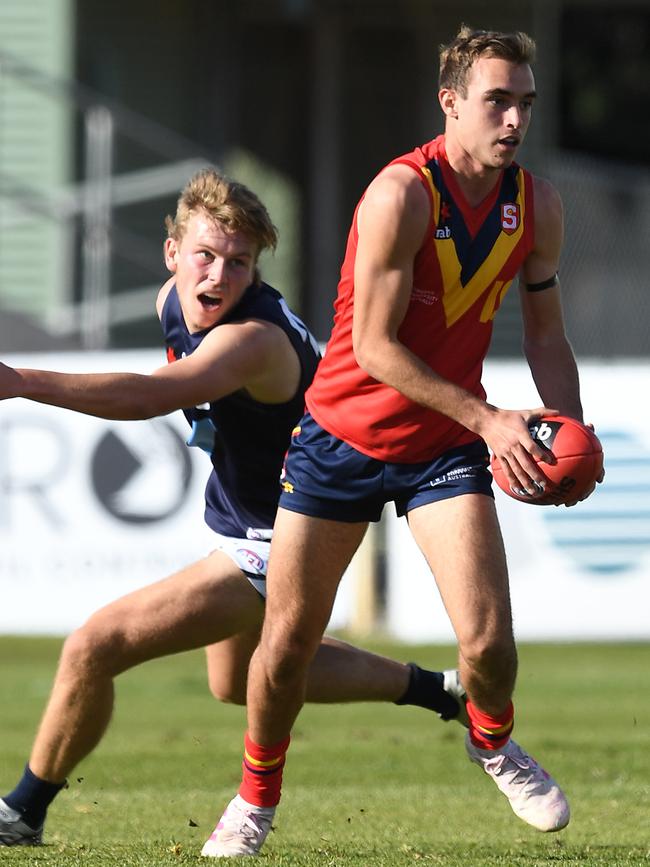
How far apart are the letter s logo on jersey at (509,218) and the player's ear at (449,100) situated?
1.11 feet

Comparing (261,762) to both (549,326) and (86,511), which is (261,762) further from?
(86,511)

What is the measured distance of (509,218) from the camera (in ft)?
17.9

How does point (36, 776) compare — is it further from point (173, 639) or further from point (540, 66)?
point (540, 66)

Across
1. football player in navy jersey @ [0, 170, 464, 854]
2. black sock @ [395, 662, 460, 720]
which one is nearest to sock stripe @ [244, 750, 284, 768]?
football player in navy jersey @ [0, 170, 464, 854]

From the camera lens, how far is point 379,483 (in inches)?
214

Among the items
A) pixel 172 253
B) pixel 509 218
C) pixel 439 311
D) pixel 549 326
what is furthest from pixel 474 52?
pixel 172 253

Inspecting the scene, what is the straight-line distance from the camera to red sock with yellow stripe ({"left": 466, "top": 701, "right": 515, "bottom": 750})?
5590 mm

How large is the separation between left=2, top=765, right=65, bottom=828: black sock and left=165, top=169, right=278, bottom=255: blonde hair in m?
1.93

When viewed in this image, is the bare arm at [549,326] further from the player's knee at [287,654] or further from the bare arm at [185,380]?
the player's knee at [287,654]

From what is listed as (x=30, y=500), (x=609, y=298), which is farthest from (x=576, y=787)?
(x=609, y=298)

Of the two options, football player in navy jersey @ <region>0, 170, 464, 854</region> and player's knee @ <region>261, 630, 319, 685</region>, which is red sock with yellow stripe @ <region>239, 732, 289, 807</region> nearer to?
player's knee @ <region>261, 630, 319, 685</region>

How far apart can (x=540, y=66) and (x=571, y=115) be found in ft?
27.6

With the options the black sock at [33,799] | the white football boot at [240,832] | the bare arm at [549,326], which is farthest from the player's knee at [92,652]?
the bare arm at [549,326]

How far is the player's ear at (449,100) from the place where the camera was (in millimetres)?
5395
